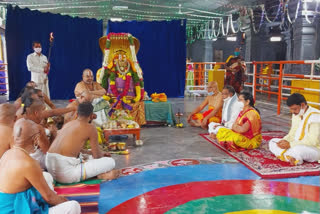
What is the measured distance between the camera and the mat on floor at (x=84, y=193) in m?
2.93

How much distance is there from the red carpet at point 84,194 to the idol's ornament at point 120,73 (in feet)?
10.4

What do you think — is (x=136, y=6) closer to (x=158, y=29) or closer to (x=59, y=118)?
(x=158, y=29)

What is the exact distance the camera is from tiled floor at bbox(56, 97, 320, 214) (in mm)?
3157

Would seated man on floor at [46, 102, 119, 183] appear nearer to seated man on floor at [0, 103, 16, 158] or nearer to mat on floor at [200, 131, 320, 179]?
seated man on floor at [0, 103, 16, 158]

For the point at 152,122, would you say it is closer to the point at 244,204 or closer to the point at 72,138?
the point at 72,138

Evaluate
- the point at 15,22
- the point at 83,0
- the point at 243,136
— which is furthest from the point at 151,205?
the point at 15,22

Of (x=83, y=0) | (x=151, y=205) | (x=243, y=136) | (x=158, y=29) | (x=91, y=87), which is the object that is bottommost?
(x=151, y=205)

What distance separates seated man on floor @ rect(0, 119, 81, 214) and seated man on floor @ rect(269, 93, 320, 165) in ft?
10.8

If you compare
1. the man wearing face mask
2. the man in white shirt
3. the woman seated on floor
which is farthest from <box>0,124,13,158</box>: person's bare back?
the man wearing face mask

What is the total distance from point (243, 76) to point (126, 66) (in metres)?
3.16

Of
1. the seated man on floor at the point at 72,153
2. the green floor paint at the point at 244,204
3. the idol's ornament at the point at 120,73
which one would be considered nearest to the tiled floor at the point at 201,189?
the green floor paint at the point at 244,204

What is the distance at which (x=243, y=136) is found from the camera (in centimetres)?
495

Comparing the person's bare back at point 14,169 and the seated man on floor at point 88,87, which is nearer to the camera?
the person's bare back at point 14,169

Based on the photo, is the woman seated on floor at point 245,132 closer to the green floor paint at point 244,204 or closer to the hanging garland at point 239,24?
the green floor paint at point 244,204
